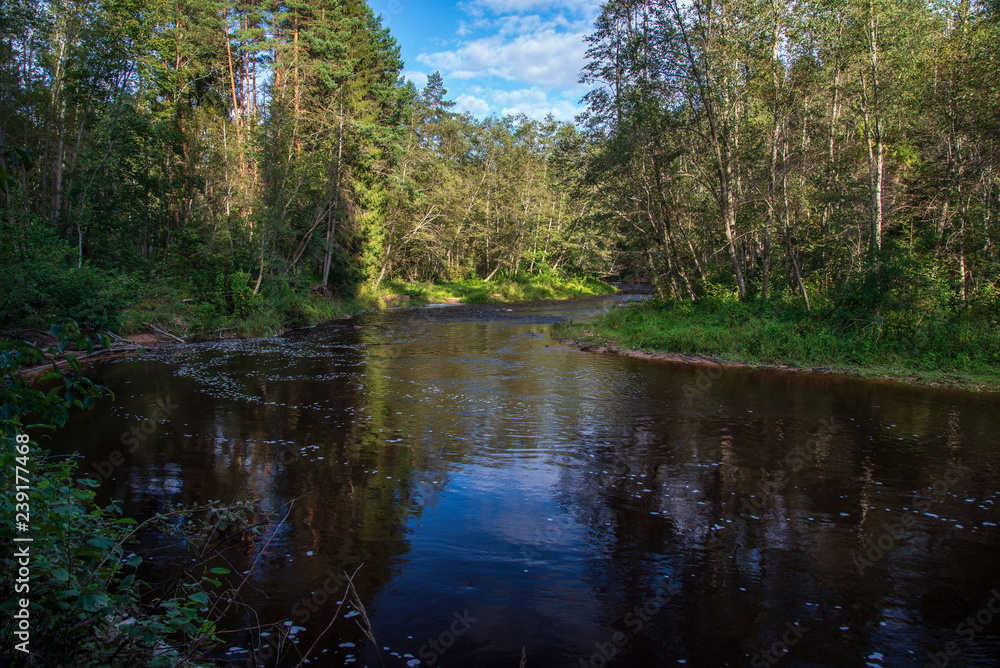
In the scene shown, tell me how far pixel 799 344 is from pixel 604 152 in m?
10.9

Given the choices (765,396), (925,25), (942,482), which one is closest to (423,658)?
(942,482)

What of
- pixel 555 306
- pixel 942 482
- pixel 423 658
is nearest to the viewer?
pixel 423 658

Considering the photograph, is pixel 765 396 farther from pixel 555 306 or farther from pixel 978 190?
pixel 555 306

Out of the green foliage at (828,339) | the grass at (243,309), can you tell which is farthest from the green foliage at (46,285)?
the green foliage at (828,339)

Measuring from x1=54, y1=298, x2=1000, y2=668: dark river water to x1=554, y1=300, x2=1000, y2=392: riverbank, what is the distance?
130 centimetres

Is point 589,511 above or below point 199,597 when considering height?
below

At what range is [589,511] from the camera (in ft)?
23.4

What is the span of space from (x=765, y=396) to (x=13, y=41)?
27.8m

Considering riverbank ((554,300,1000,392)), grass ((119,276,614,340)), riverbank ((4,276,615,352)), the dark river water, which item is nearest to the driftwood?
riverbank ((4,276,615,352))

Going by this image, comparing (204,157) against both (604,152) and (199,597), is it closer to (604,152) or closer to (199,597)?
(604,152)

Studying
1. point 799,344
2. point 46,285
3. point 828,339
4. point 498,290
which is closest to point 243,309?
point 46,285

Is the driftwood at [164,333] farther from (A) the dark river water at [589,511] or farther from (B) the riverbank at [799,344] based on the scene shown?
(B) the riverbank at [799,344]

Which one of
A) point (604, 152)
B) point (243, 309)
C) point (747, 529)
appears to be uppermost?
point (604, 152)

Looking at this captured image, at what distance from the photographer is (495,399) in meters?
13.3
